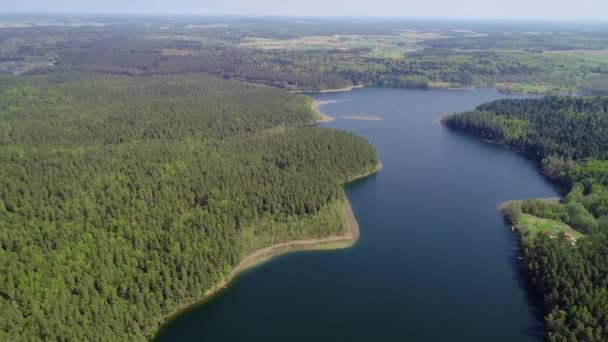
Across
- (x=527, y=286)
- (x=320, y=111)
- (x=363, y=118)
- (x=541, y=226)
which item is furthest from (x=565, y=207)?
(x=320, y=111)

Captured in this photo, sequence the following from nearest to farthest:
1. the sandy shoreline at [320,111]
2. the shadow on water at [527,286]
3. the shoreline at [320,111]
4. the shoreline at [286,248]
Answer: the shadow on water at [527,286] < the shoreline at [286,248] < the shoreline at [320,111] < the sandy shoreline at [320,111]

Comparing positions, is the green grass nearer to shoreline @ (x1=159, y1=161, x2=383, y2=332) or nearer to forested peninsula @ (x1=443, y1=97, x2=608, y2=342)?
forested peninsula @ (x1=443, y1=97, x2=608, y2=342)

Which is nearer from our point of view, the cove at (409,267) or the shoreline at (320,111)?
the cove at (409,267)

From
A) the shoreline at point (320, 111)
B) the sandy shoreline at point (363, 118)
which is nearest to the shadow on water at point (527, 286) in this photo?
the shoreline at point (320, 111)

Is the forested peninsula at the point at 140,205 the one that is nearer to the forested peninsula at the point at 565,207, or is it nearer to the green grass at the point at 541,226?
the green grass at the point at 541,226

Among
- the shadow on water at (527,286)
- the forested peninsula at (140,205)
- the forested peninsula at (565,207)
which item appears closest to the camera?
the forested peninsula at (140,205)

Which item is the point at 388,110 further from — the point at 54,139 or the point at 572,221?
the point at 54,139

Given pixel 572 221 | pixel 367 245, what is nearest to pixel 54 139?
pixel 367 245

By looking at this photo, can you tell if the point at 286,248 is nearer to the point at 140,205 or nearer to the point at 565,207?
the point at 140,205

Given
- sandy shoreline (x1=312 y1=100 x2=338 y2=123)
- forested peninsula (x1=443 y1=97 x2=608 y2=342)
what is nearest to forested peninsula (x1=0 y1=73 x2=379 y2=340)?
sandy shoreline (x1=312 y1=100 x2=338 y2=123)
